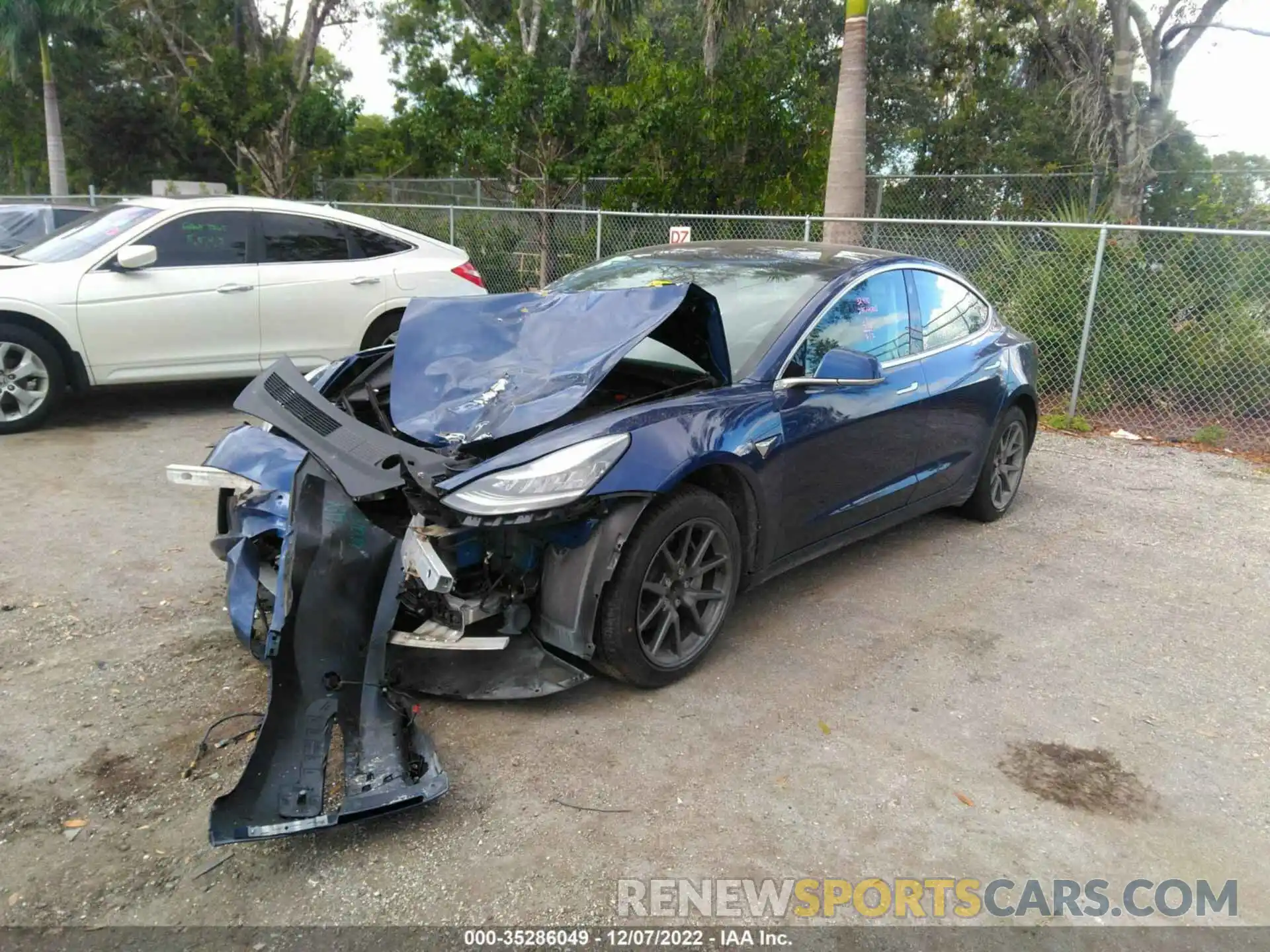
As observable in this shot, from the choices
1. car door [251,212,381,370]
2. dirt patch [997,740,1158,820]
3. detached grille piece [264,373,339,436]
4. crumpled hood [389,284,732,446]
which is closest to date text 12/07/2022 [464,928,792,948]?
dirt patch [997,740,1158,820]

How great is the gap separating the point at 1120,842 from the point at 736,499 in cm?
177

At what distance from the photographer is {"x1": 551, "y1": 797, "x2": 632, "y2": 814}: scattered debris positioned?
9.76 feet

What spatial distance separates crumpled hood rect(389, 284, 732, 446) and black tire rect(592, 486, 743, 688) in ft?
1.84

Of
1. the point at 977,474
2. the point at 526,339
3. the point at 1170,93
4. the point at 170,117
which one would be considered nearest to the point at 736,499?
the point at 526,339

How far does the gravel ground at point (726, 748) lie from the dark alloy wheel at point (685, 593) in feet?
0.58

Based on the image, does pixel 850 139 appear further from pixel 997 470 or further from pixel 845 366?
pixel 845 366

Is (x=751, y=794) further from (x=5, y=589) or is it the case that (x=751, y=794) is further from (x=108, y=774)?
(x=5, y=589)

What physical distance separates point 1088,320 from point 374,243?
248 inches

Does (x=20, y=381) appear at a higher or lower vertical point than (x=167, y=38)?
lower

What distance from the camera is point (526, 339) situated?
4090mm

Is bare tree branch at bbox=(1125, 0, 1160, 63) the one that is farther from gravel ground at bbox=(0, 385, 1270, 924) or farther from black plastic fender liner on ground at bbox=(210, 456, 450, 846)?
black plastic fender liner on ground at bbox=(210, 456, 450, 846)

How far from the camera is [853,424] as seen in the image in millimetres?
4406

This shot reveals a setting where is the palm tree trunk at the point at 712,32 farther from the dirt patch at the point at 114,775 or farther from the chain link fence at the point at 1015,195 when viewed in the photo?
the dirt patch at the point at 114,775

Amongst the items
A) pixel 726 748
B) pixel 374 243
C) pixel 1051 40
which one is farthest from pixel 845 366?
pixel 1051 40
